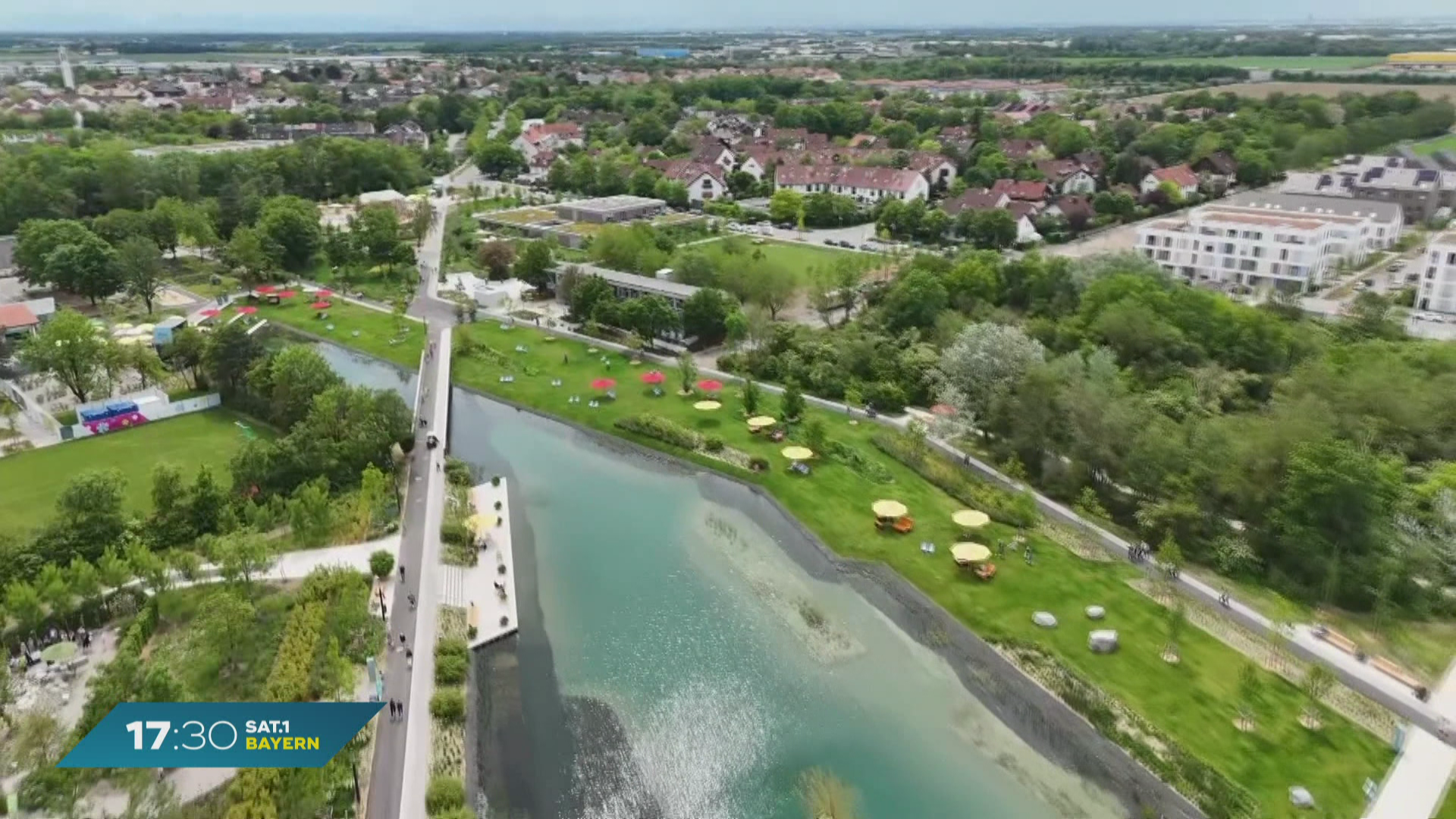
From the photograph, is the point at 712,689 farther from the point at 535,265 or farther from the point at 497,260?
the point at 497,260

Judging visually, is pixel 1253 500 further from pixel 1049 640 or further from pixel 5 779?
pixel 5 779

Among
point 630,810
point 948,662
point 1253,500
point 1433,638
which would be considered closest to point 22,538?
point 630,810

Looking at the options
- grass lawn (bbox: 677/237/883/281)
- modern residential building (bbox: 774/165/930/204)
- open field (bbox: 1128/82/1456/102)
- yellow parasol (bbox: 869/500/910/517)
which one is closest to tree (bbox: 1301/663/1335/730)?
yellow parasol (bbox: 869/500/910/517)

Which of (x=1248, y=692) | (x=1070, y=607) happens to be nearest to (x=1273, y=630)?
(x=1248, y=692)

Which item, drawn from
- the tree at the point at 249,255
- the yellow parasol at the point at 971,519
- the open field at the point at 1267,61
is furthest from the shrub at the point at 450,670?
the open field at the point at 1267,61

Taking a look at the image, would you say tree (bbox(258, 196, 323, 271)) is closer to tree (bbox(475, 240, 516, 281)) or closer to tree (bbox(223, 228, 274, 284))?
tree (bbox(223, 228, 274, 284))

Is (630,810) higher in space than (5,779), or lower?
lower
